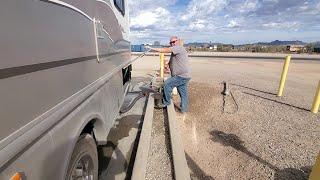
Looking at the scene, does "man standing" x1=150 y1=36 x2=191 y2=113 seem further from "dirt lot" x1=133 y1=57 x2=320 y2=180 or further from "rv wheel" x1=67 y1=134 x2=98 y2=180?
"rv wheel" x1=67 y1=134 x2=98 y2=180

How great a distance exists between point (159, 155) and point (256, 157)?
5.35ft

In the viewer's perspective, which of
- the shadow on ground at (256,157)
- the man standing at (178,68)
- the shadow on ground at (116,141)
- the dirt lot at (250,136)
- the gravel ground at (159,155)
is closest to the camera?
the gravel ground at (159,155)

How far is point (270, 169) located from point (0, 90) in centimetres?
402

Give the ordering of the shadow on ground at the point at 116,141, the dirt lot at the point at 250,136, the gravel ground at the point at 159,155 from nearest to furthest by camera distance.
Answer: the gravel ground at the point at 159,155, the shadow on ground at the point at 116,141, the dirt lot at the point at 250,136

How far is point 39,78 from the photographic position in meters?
1.86

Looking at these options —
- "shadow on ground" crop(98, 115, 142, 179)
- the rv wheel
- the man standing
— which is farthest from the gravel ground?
the man standing

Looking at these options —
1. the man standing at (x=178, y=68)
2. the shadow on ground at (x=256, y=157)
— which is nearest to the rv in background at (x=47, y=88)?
the shadow on ground at (x=256, y=157)

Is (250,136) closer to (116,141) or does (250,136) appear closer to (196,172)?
(196,172)

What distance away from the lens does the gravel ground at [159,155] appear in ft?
13.2

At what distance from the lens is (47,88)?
198 centimetres

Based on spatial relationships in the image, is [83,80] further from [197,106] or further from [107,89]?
[197,106]

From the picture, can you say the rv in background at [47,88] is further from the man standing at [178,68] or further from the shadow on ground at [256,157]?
the man standing at [178,68]

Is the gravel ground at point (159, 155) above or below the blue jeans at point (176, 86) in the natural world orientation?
below

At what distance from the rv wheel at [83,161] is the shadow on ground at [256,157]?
104 inches
